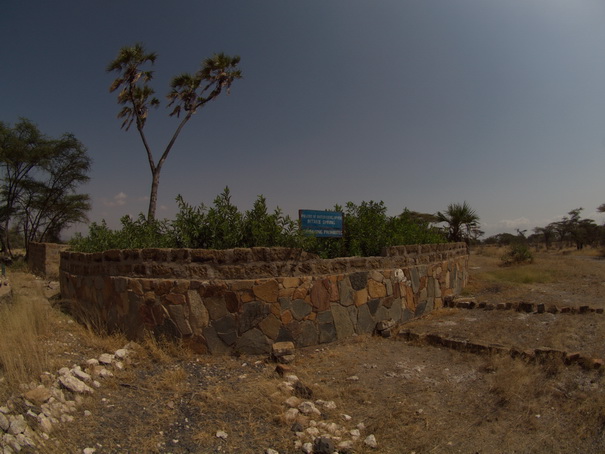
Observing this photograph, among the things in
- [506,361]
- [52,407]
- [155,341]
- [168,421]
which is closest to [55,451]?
[52,407]

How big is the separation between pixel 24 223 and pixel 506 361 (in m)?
24.1

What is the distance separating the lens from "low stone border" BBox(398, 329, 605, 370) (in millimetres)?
4418

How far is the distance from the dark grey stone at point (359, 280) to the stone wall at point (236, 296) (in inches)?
0.6

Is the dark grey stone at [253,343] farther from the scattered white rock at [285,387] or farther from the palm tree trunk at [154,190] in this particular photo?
the palm tree trunk at [154,190]

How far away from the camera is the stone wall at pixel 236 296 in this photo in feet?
16.3

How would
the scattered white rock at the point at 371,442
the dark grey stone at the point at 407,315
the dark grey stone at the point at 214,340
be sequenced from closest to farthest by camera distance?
the scattered white rock at the point at 371,442 → the dark grey stone at the point at 214,340 → the dark grey stone at the point at 407,315

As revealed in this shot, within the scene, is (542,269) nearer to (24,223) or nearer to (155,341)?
(155,341)

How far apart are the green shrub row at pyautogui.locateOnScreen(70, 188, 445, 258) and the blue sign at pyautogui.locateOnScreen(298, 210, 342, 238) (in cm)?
22

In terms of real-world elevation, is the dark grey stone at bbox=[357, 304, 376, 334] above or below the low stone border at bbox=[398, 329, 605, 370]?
above

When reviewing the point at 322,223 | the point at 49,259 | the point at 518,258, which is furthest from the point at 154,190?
the point at 518,258

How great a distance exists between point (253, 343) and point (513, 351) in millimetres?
3292

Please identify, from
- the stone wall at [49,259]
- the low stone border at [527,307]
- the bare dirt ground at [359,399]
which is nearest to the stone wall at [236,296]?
the bare dirt ground at [359,399]

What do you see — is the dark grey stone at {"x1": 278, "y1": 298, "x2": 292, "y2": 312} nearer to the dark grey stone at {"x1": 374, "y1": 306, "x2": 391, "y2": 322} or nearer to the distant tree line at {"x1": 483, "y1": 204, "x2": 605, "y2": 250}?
the dark grey stone at {"x1": 374, "y1": 306, "x2": 391, "y2": 322}

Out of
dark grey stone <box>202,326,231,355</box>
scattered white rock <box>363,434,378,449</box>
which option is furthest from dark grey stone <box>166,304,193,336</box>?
scattered white rock <box>363,434,378,449</box>
